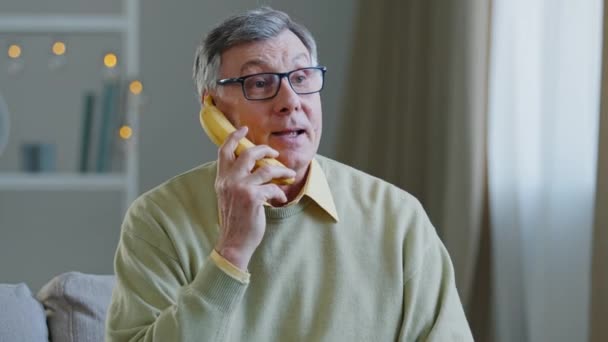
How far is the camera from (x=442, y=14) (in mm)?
3742

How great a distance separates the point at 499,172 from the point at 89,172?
1.70 metres

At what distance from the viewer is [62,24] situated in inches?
172

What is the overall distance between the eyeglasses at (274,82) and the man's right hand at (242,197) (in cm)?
11

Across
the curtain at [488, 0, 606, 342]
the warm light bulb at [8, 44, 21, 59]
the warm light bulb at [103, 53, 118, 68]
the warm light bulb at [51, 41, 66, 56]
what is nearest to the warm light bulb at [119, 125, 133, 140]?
the warm light bulb at [103, 53, 118, 68]

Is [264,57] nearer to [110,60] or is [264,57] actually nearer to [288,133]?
[288,133]

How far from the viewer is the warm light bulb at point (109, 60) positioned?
4.46 meters

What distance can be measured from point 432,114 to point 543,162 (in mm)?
616

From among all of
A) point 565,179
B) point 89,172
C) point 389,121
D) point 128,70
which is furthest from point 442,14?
point 89,172

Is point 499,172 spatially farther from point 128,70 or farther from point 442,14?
point 128,70

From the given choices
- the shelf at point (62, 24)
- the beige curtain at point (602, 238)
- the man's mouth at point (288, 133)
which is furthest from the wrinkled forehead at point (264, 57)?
the shelf at point (62, 24)

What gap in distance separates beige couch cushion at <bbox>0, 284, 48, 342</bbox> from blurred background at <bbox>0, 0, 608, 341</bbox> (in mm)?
1490

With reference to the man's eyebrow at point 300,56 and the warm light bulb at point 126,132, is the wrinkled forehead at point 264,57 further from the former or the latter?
the warm light bulb at point 126,132

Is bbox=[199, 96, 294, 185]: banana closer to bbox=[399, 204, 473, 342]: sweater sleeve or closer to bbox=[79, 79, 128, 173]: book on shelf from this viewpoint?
bbox=[399, 204, 473, 342]: sweater sleeve

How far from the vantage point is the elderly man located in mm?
1864
